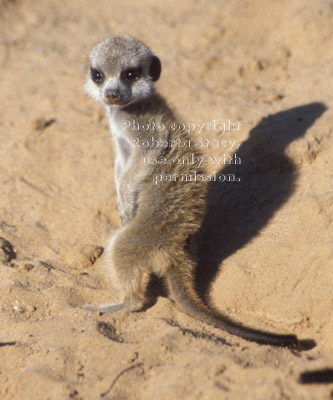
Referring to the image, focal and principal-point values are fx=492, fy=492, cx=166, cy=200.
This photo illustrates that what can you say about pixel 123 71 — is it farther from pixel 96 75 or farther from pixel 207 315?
pixel 207 315

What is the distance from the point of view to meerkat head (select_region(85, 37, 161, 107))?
3029 mm

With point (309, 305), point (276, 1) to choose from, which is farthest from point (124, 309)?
point (276, 1)

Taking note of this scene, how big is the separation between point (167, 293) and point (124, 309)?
33cm

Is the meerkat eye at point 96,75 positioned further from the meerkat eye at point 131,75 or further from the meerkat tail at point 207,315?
the meerkat tail at point 207,315

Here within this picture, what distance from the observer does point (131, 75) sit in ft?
10.1

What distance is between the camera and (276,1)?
589 cm

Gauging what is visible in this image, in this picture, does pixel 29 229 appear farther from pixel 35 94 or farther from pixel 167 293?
pixel 35 94

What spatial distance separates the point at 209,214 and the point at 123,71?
1.23m

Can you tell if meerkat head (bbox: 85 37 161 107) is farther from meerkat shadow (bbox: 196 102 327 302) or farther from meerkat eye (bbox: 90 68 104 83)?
meerkat shadow (bbox: 196 102 327 302)

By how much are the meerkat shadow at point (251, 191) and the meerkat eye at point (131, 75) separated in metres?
1.10

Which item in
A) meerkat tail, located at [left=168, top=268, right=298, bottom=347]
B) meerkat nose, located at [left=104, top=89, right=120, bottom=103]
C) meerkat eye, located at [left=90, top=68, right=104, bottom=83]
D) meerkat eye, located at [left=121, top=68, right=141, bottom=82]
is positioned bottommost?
meerkat tail, located at [left=168, top=268, right=298, bottom=347]

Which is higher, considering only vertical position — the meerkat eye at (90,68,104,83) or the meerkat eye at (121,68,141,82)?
the meerkat eye at (121,68,141,82)

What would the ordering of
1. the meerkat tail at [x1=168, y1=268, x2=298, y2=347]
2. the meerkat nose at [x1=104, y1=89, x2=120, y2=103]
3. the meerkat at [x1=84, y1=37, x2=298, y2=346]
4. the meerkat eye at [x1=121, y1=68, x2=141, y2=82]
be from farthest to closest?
the meerkat eye at [x1=121, y1=68, x2=141, y2=82] → the meerkat nose at [x1=104, y1=89, x2=120, y2=103] → the meerkat at [x1=84, y1=37, x2=298, y2=346] → the meerkat tail at [x1=168, y1=268, x2=298, y2=347]

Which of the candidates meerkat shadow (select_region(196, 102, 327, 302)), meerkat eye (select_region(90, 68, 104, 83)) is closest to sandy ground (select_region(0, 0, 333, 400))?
meerkat shadow (select_region(196, 102, 327, 302))
